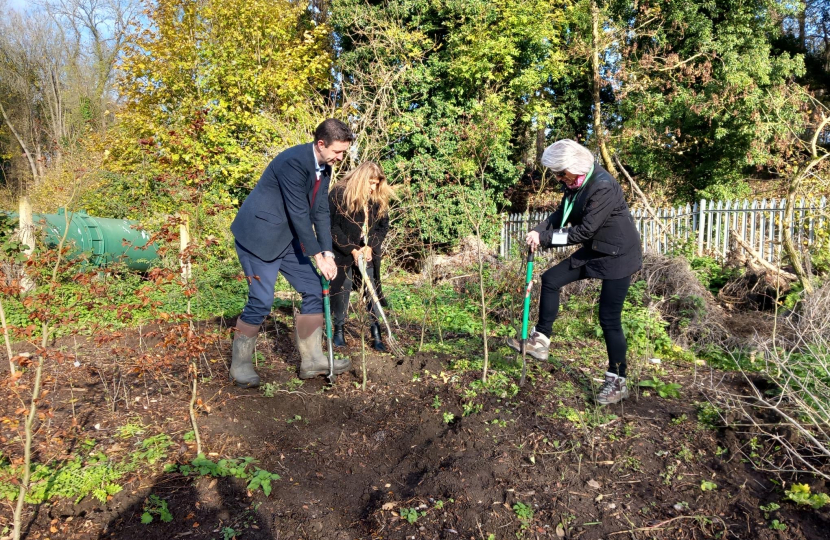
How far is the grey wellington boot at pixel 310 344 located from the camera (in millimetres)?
4129

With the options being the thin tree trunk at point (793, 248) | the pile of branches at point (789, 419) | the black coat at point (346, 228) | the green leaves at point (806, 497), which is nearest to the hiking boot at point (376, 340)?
the black coat at point (346, 228)

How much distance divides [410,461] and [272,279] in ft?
5.30

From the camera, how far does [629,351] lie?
16.6ft

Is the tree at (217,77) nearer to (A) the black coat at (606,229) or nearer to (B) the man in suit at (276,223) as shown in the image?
(B) the man in suit at (276,223)

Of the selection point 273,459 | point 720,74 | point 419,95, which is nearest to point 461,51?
point 419,95

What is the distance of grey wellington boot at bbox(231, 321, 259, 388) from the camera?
12.7 ft

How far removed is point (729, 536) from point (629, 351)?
2726 mm

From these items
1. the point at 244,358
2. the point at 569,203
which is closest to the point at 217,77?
the point at 244,358

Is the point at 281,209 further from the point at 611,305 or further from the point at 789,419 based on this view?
the point at 789,419

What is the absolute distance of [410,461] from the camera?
3.15 metres

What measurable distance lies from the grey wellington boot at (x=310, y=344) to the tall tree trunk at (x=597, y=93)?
433 inches

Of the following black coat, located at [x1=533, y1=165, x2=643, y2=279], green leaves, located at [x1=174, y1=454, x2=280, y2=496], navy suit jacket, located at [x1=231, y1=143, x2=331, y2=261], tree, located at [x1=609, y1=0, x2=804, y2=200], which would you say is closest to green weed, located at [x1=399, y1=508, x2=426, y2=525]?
green leaves, located at [x1=174, y1=454, x2=280, y2=496]

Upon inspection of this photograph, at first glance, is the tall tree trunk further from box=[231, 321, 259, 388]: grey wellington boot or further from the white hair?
box=[231, 321, 259, 388]: grey wellington boot

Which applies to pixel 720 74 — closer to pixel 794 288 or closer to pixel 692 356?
pixel 794 288
